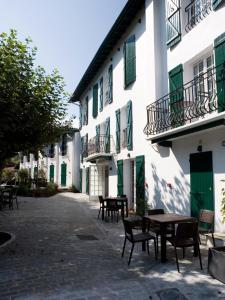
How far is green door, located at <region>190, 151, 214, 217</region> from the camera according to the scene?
24.5 feet

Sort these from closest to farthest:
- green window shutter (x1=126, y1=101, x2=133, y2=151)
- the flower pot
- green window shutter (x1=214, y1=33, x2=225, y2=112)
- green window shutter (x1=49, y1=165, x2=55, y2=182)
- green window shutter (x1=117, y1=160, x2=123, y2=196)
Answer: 1. the flower pot
2. green window shutter (x1=214, y1=33, x2=225, y2=112)
3. green window shutter (x1=126, y1=101, x2=133, y2=151)
4. green window shutter (x1=117, y1=160, x2=123, y2=196)
5. green window shutter (x1=49, y1=165, x2=55, y2=182)

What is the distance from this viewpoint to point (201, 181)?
7797 mm

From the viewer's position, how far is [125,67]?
12977 mm

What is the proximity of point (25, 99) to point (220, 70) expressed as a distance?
5.23 metres

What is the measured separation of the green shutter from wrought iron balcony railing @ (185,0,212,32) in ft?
17.0

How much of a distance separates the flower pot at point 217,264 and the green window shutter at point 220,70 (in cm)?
377

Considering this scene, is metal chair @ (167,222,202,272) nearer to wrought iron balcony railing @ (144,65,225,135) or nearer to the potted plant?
the potted plant

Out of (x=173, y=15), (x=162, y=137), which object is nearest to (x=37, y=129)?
(x=162, y=137)

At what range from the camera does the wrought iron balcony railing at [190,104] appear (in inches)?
278

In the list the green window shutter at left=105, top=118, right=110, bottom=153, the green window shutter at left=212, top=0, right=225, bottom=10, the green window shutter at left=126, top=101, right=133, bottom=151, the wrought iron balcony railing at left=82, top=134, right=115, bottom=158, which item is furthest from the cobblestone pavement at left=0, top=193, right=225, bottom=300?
the green window shutter at left=105, top=118, right=110, bottom=153

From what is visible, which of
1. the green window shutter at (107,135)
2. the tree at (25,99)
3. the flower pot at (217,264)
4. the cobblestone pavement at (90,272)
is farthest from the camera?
the green window shutter at (107,135)

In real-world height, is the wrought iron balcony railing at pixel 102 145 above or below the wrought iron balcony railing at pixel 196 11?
below

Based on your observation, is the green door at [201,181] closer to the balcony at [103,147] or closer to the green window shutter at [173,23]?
the green window shutter at [173,23]

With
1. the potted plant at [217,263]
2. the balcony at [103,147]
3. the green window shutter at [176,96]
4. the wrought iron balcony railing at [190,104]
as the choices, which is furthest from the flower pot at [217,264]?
the balcony at [103,147]
